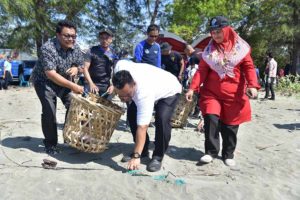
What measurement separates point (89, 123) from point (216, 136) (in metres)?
1.51

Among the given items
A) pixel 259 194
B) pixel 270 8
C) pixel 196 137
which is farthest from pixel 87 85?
pixel 270 8

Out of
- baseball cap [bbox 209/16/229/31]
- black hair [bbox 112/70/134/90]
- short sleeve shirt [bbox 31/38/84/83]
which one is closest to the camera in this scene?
black hair [bbox 112/70/134/90]

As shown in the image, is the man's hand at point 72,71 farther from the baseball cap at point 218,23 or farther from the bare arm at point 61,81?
the baseball cap at point 218,23

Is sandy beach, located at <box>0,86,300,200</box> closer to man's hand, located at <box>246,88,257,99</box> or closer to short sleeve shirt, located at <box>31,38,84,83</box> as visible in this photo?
man's hand, located at <box>246,88,257,99</box>

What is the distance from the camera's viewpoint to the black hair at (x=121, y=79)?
4.06 meters

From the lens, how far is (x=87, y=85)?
6.18m

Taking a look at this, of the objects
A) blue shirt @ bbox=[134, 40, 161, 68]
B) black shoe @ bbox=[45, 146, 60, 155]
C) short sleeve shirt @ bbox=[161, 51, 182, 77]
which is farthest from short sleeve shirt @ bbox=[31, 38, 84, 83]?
short sleeve shirt @ bbox=[161, 51, 182, 77]

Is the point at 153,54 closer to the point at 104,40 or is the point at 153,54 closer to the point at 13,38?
the point at 104,40

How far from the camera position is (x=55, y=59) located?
16.2 ft

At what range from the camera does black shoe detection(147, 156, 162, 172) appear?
4591mm

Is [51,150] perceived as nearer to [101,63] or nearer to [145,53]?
[101,63]

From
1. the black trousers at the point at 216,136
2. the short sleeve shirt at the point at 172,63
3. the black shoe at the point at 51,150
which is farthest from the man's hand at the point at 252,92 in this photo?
the short sleeve shirt at the point at 172,63

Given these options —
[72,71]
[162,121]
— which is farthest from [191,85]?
[72,71]

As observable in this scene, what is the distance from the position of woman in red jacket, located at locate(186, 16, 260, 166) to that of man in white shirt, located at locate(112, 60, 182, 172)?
1.22 ft
